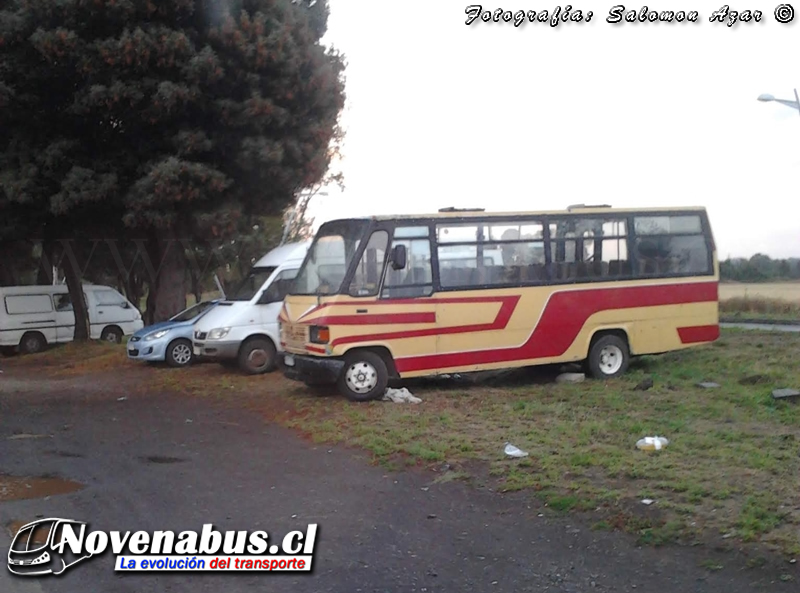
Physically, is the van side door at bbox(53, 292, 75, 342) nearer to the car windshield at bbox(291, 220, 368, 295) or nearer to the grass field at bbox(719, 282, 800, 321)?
the car windshield at bbox(291, 220, 368, 295)

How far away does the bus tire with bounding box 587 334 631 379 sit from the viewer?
14016mm

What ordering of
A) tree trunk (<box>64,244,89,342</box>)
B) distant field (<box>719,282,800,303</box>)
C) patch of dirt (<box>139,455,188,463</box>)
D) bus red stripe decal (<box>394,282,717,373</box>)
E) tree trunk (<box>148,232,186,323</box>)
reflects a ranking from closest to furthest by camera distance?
patch of dirt (<box>139,455,188,463</box>), bus red stripe decal (<box>394,282,717,373</box>), tree trunk (<box>148,232,186,323</box>), tree trunk (<box>64,244,89,342</box>), distant field (<box>719,282,800,303</box>)

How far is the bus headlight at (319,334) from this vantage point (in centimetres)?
1240

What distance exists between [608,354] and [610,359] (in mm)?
92

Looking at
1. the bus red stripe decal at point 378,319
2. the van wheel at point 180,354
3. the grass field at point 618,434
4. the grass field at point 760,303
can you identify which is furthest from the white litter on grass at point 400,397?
the grass field at point 760,303

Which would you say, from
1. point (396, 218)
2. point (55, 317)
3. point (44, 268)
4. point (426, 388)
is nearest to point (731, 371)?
point (426, 388)

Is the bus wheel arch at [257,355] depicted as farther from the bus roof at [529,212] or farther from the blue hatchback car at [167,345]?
the bus roof at [529,212]

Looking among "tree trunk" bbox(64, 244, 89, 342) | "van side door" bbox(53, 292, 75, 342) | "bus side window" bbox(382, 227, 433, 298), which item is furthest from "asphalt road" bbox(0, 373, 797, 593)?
"van side door" bbox(53, 292, 75, 342)

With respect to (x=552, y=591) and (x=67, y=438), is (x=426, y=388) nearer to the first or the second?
(x=67, y=438)

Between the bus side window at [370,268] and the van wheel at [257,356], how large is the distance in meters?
4.56

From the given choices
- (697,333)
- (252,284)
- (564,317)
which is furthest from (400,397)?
(252,284)

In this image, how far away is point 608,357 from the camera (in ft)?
46.6

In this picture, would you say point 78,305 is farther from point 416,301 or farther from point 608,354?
point 608,354

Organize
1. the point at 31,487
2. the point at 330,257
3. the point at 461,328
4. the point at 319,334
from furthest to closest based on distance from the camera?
the point at 461,328 < the point at 330,257 < the point at 319,334 < the point at 31,487
